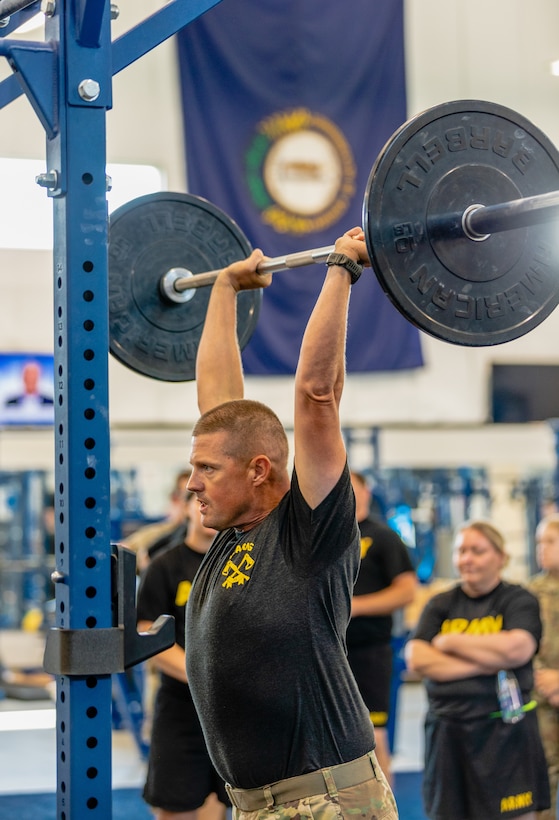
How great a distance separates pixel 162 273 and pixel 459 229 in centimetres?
111

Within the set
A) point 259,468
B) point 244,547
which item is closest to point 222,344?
point 259,468

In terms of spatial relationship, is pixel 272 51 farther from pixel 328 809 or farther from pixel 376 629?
pixel 328 809

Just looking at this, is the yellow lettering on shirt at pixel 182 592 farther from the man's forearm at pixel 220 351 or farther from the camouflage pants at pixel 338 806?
the camouflage pants at pixel 338 806

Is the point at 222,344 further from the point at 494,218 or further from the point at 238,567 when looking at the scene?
the point at 494,218

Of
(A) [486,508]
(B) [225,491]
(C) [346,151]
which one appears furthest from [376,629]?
(C) [346,151]

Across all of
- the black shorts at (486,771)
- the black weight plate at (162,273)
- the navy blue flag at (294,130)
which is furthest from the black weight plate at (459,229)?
the navy blue flag at (294,130)

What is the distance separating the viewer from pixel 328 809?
216 centimetres

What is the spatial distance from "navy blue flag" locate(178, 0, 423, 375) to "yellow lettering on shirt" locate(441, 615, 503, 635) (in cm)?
437

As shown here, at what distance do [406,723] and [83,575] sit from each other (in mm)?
5847

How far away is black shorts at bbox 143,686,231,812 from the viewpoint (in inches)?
145

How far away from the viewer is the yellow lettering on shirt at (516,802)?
12.7 feet

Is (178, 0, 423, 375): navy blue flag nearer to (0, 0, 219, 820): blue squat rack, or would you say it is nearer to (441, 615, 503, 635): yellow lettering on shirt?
(441, 615, 503, 635): yellow lettering on shirt

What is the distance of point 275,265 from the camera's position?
2.69 m

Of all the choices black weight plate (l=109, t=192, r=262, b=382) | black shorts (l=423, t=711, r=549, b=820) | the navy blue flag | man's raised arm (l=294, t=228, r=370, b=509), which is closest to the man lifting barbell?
man's raised arm (l=294, t=228, r=370, b=509)
